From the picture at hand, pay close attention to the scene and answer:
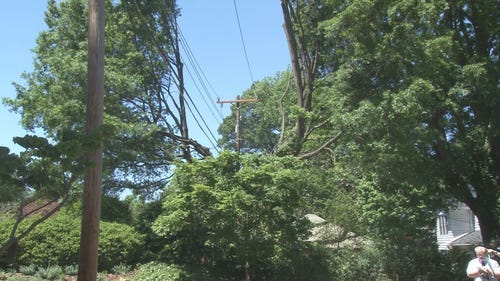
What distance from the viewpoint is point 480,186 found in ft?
61.4

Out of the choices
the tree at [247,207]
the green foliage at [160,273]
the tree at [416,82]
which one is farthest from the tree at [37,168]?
the tree at [416,82]

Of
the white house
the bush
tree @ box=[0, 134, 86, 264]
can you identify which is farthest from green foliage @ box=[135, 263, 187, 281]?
the white house

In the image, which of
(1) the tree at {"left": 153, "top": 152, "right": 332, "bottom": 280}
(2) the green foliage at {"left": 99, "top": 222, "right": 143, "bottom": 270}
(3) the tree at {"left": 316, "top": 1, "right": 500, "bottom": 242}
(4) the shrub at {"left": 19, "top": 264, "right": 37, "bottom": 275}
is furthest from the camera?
(2) the green foliage at {"left": 99, "top": 222, "right": 143, "bottom": 270}

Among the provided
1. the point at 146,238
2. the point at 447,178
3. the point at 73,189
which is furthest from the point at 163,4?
the point at 73,189

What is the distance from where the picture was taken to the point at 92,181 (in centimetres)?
905

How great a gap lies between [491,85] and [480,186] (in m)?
5.16

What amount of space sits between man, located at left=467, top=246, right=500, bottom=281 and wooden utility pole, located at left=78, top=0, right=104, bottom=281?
722 centimetres

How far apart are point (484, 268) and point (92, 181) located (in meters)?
7.66

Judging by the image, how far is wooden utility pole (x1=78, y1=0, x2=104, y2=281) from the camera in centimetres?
889

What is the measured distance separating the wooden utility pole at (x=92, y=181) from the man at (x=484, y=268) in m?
7.22

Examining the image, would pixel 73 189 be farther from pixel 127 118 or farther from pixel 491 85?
pixel 491 85

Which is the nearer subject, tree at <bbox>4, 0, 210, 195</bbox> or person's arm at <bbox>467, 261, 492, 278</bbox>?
person's arm at <bbox>467, 261, 492, 278</bbox>

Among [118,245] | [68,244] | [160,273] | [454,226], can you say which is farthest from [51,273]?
Result: [454,226]

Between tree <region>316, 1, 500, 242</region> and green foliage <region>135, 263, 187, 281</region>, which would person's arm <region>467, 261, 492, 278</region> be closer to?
tree <region>316, 1, 500, 242</region>
